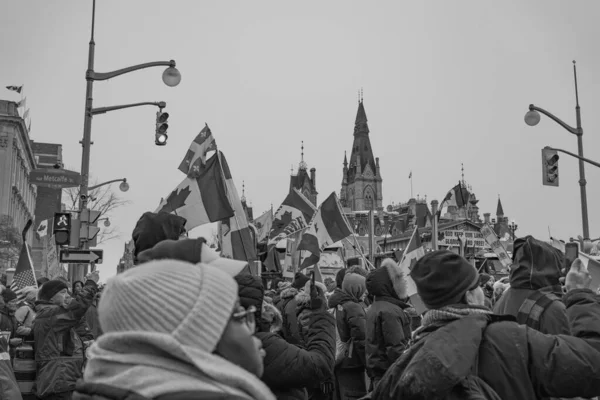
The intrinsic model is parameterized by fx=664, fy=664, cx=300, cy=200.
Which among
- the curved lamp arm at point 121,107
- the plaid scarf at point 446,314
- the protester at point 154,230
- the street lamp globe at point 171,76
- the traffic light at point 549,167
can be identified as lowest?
the plaid scarf at point 446,314

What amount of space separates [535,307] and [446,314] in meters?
1.16

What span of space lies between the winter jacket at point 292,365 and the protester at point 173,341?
7.60 ft

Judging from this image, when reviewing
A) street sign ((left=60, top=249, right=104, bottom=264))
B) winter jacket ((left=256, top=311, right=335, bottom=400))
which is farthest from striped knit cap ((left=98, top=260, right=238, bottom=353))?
street sign ((left=60, top=249, right=104, bottom=264))

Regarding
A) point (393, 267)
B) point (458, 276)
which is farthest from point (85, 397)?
point (393, 267)

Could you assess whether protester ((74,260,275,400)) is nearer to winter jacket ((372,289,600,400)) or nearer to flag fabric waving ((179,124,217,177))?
winter jacket ((372,289,600,400))

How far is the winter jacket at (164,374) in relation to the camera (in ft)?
6.20

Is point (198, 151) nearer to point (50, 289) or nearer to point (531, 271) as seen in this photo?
point (50, 289)

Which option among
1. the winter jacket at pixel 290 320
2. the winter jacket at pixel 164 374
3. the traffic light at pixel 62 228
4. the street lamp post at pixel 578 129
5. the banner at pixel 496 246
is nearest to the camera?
the winter jacket at pixel 164 374

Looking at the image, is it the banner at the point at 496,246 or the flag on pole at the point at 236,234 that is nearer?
the flag on pole at the point at 236,234

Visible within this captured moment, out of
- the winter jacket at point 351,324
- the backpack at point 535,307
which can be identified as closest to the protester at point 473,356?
the backpack at point 535,307

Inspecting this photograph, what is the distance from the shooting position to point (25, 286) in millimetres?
12766

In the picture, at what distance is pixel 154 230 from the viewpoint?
16.6ft

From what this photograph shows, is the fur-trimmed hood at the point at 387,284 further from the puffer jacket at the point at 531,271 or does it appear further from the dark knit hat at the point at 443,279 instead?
the dark knit hat at the point at 443,279

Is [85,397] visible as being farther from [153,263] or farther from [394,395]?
[394,395]
